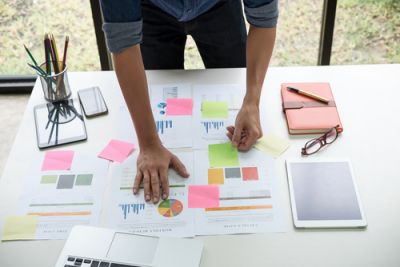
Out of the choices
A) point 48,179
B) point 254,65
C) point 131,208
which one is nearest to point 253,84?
point 254,65

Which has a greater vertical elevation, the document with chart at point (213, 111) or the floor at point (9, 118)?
the floor at point (9, 118)

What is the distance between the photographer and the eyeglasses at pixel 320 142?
47.1 inches

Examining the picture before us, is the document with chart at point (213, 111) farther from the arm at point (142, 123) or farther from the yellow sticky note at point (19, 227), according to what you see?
the yellow sticky note at point (19, 227)

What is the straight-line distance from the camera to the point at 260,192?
111cm

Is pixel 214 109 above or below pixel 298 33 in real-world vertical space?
below

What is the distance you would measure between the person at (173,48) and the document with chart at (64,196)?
100 millimetres

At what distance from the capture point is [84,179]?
116cm

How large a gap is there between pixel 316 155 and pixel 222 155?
0.75ft

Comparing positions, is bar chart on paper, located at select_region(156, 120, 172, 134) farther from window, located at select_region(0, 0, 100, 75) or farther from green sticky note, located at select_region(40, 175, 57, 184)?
window, located at select_region(0, 0, 100, 75)

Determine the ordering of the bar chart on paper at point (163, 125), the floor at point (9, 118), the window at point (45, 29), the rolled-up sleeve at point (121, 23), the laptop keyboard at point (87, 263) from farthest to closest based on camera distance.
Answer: the window at point (45, 29) → the floor at point (9, 118) → the bar chart on paper at point (163, 125) → the rolled-up sleeve at point (121, 23) → the laptop keyboard at point (87, 263)

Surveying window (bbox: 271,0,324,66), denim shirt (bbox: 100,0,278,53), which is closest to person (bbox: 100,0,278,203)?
denim shirt (bbox: 100,0,278,53)

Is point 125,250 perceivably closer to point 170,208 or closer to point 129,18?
point 170,208

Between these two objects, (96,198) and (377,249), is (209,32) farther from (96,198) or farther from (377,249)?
(377,249)

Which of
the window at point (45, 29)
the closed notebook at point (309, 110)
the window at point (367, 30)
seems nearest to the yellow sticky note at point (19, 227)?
the closed notebook at point (309, 110)
